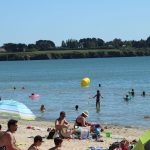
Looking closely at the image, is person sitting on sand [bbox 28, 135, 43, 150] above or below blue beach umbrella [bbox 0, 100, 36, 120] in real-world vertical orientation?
below

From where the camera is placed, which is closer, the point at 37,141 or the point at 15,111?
the point at 37,141

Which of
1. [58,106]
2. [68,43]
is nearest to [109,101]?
[58,106]

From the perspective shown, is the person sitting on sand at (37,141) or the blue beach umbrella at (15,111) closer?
the person sitting on sand at (37,141)

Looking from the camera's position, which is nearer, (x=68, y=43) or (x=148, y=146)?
(x=148, y=146)

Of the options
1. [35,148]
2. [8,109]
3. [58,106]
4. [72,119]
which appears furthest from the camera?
[58,106]

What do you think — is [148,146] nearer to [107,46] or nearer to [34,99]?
[34,99]

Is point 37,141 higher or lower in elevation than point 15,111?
lower

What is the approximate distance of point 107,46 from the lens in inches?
7781

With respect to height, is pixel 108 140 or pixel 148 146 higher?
pixel 148 146

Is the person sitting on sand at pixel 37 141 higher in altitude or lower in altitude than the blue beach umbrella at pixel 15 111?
lower

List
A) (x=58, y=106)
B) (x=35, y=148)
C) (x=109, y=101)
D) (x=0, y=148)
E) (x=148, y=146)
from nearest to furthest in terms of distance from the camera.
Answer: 1. (x=148, y=146)
2. (x=0, y=148)
3. (x=35, y=148)
4. (x=58, y=106)
5. (x=109, y=101)

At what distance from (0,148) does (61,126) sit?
232 inches

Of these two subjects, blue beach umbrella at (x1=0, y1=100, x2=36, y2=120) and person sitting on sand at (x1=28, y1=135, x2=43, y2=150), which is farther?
blue beach umbrella at (x1=0, y1=100, x2=36, y2=120)

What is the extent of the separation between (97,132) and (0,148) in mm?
7018
